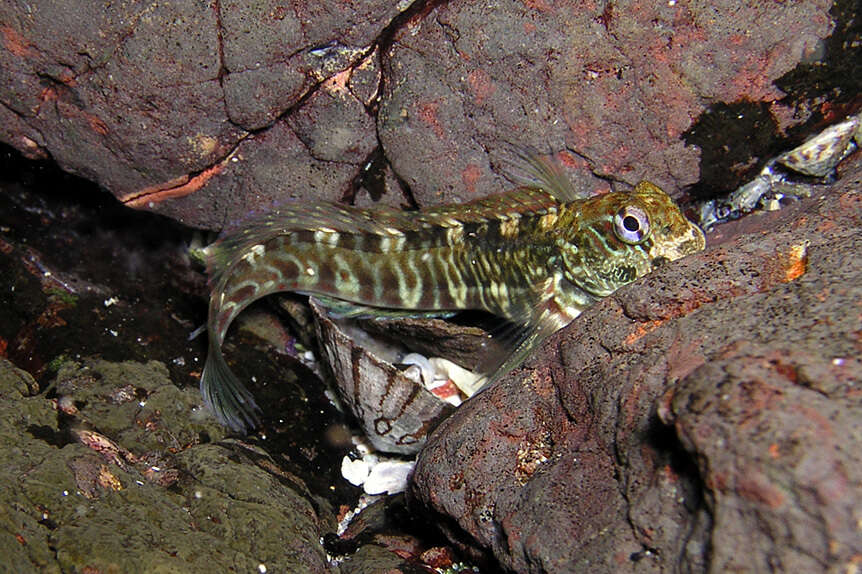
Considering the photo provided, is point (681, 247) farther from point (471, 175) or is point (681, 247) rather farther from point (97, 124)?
point (97, 124)

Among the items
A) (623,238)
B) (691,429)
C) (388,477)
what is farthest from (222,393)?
(691,429)

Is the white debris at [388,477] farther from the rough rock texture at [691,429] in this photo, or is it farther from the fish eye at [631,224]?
the fish eye at [631,224]

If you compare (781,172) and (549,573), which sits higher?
(781,172)

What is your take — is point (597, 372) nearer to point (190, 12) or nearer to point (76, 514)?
point (76, 514)

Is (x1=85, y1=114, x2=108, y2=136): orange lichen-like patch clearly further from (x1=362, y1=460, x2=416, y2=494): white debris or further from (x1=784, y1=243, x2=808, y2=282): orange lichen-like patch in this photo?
(x1=784, y1=243, x2=808, y2=282): orange lichen-like patch

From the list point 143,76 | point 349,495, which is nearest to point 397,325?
point 349,495

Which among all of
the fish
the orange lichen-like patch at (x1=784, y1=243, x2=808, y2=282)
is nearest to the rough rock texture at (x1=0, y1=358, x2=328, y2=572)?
the fish
